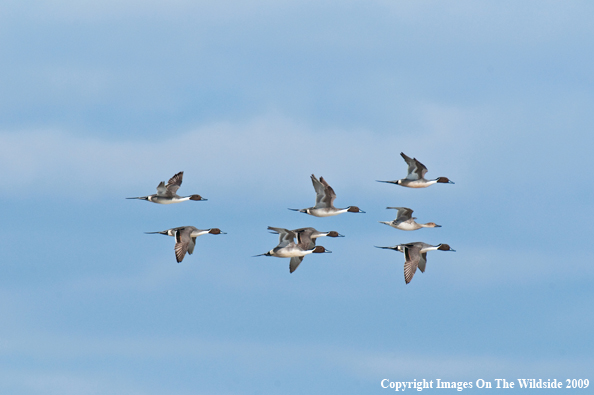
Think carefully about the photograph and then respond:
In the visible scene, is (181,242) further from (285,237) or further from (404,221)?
(404,221)

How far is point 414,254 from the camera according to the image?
5519cm

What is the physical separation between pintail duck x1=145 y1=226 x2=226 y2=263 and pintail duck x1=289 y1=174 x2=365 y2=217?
231 inches

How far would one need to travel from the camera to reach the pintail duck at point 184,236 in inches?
2165

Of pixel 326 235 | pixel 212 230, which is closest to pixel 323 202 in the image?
pixel 326 235

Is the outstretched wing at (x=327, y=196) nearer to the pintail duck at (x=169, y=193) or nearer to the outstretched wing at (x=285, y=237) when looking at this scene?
the outstretched wing at (x=285, y=237)

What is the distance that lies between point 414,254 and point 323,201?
7.29 m

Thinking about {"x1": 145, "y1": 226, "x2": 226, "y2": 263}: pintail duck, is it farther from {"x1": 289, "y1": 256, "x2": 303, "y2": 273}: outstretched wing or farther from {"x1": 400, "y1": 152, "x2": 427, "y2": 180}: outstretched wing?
{"x1": 400, "y1": 152, "x2": 427, "y2": 180}: outstretched wing

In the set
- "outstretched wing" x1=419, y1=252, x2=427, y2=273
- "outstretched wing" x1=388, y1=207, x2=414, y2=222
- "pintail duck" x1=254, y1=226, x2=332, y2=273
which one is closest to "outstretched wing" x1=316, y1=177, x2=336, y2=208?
"pintail duck" x1=254, y1=226, x2=332, y2=273

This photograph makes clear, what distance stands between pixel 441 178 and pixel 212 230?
1413cm

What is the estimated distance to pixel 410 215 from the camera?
60.4 metres

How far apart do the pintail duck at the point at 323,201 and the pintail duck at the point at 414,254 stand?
4.65 meters

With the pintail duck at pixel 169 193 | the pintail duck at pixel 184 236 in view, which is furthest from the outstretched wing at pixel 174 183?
the pintail duck at pixel 184 236

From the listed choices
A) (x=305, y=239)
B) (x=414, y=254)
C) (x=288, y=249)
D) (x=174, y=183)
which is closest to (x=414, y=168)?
(x=414, y=254)

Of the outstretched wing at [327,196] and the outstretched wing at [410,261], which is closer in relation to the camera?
the outstretched wing at [410,261]
